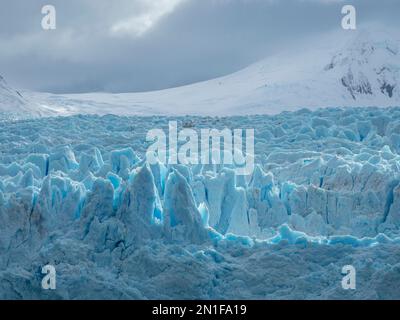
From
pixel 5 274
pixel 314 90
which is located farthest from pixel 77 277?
pixel 314 90

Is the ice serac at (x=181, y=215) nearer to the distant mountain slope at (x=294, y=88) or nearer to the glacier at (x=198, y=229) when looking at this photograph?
the glacier at (x=198, y=229)

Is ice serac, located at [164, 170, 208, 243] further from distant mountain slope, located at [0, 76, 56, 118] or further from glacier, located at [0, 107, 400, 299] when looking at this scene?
distant mountain slope, located at [0, 76, 56, 118]

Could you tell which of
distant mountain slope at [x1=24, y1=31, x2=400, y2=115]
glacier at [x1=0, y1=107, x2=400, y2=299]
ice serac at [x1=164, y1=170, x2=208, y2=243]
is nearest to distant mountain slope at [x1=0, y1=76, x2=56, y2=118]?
distant mountain slope at [x1=24, y1=31, x2=400, y2=115]

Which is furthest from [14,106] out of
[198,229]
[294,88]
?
[294,88]

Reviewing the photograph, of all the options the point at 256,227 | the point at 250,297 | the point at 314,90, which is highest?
the point at 314,90

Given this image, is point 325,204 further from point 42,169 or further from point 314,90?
point 314,90

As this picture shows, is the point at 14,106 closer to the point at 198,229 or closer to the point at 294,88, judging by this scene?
the point at 198,229
